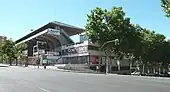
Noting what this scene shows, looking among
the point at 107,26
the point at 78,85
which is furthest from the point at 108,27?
the point at 78,85

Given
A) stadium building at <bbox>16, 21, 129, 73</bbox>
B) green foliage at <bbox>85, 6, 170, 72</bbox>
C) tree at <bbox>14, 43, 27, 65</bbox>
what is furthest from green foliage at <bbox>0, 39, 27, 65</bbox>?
green foliage at <bbox>85, 6, 170, 72</bbox>

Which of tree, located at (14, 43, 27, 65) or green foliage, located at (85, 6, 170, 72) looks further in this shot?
tree, located at (14, 43, 27, 65)

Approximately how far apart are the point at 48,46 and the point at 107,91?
3495 inches

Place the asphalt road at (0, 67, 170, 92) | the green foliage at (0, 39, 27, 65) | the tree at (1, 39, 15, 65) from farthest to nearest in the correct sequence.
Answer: the tree at (1, 39, 15, 65) < the green foliage at (0, 39, 27, 65) < the asphalt road at (0, 67, 170, 92)

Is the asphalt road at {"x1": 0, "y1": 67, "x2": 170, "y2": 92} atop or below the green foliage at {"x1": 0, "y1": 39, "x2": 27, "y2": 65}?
below

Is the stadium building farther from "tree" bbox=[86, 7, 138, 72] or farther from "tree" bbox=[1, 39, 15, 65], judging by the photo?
"tree" bbox=[86, 7, 138, 72]

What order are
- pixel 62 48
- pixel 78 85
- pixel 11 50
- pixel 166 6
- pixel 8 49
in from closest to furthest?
pixel 78 85
pixel 166 6
pixel 62 48
pixel 11 50
pixel 8 49

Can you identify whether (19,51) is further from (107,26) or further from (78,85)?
(78,85)

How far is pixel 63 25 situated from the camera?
101750 mm

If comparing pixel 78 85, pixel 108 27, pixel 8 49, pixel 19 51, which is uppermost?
pixel 108 27

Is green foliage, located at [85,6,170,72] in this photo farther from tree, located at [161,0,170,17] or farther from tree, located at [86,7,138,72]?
tree, located at [161,0,170,17]

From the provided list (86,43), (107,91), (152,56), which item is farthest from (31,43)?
(107,91)

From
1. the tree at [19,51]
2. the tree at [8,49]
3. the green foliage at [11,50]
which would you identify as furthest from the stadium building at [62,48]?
the tree at [8,49]

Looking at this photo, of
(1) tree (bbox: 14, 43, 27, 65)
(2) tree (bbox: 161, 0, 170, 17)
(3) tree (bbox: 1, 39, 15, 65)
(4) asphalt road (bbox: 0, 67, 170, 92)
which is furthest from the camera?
(3) tree (bbox: 1, 39, 15, 65)
